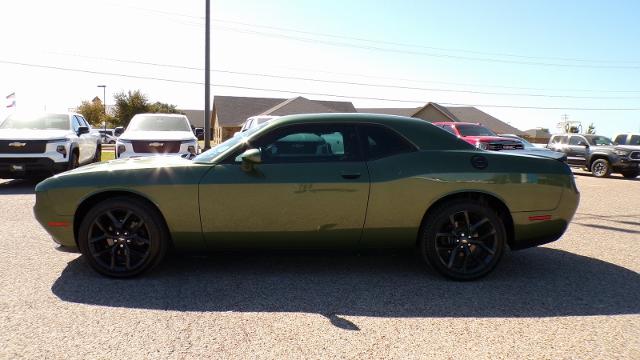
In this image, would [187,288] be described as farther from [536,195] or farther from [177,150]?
[177,150]

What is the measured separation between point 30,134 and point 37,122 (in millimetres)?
1311

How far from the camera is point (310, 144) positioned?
13.3 ft

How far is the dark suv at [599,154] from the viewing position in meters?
17.0

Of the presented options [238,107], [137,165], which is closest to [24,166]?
[137,165]

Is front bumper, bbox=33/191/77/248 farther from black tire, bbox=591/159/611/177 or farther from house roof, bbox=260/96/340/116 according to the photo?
house roof, bbox=260/96/340/116

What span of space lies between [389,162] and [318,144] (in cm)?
66

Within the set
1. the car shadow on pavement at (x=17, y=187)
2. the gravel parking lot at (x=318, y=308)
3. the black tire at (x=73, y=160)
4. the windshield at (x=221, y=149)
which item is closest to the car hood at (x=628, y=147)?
the gravel parking lot at (x=318, y=308)

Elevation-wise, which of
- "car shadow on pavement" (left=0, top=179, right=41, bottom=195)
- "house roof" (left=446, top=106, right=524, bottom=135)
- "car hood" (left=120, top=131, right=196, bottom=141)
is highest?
"house roof" (left=446, top=106, right=524, bottom=135)

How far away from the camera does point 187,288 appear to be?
148 inches

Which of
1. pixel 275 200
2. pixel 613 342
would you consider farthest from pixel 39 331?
pixel 613 342

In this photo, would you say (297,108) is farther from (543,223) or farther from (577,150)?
(543,223)

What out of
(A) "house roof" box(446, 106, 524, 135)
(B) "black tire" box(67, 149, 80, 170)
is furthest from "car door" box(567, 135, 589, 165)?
(A) "house roof" box(446, 106, 524, 135)

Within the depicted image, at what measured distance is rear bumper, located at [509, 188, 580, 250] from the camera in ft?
13.4

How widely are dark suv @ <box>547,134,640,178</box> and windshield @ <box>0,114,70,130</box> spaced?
1865 centimetres
